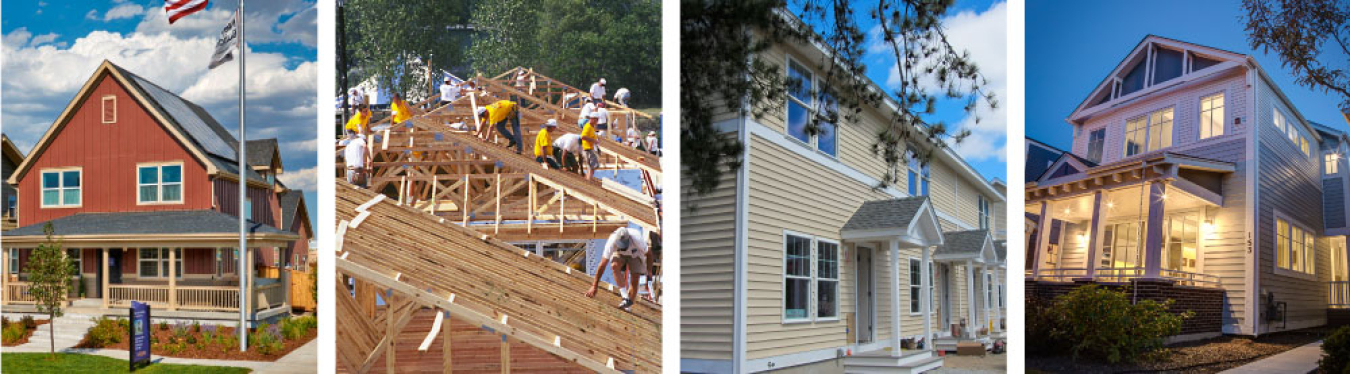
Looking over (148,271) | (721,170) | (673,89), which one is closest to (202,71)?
(148,271)

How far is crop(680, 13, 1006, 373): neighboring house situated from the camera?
209 inches

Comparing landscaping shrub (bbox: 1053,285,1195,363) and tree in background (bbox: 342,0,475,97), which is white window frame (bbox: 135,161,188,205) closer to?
tree in background (bbox: 342,0,475,97)

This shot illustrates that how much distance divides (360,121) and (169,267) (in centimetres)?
217

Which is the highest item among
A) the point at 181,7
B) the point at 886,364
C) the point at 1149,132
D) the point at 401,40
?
the point at 181,7

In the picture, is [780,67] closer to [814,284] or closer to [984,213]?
[814,284]

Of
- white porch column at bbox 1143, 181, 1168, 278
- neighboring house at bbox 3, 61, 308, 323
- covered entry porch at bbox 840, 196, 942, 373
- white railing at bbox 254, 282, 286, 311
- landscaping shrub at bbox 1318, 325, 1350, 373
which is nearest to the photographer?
landscaping shrub at bbox 1318, 325, 1350, 373

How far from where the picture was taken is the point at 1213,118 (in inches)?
176

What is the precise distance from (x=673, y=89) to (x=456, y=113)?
124 cm

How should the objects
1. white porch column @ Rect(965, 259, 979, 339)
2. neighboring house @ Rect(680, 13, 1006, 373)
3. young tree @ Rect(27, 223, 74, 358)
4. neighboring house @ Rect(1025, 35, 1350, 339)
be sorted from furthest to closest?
white porch column @ Rect(965, 259, 979, 339)
neighboring house @ Rect(680, 13, 1006, 373)
young tree @ Rect(27, 223, 74, 358)
neighboring house @ Rect(1025, 35, 1350, 339)

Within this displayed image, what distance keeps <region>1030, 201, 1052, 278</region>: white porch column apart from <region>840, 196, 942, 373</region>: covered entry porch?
35.6 inches

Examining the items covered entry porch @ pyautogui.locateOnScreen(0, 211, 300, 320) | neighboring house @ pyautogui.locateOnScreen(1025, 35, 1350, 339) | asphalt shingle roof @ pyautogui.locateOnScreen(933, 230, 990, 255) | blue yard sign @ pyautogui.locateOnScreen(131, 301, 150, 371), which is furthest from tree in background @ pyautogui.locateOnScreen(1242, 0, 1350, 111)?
blue yard sign @ pyautogui.locateOnScreen(131, 301, 150, 371)

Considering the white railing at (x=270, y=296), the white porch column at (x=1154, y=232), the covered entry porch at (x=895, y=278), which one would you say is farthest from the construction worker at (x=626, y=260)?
the white porch column at (x=1154, y=232)

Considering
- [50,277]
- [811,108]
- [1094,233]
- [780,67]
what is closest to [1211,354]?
[1094,233]

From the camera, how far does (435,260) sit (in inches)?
149
